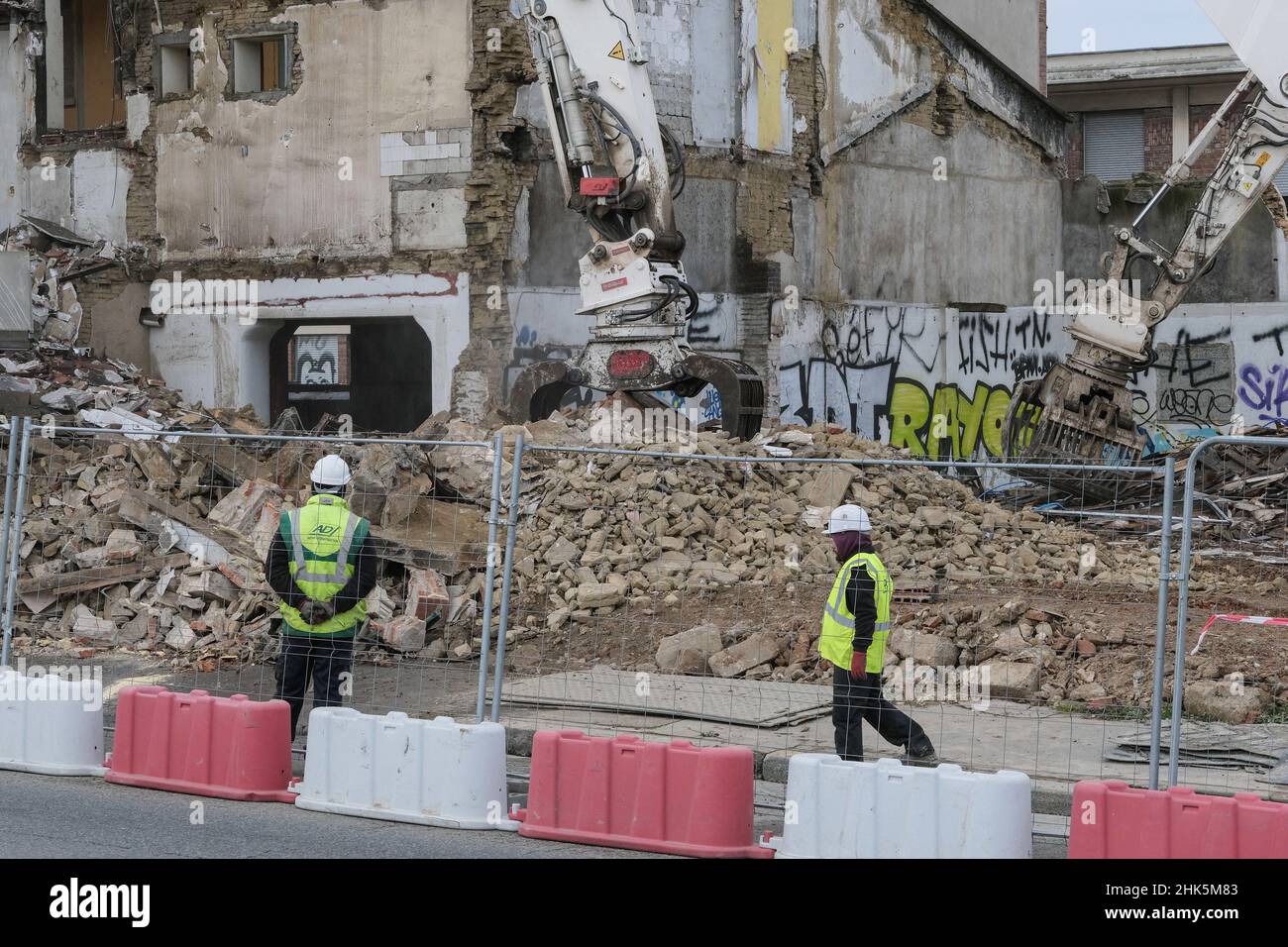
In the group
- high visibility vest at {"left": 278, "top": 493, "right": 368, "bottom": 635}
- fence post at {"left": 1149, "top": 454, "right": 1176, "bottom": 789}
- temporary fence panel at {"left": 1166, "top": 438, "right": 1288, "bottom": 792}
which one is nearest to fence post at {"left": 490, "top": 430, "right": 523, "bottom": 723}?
high visibility vest at {"left": 278, "top": 493, "right": 368, "bottom": 635}

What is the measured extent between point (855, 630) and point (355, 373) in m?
14.5

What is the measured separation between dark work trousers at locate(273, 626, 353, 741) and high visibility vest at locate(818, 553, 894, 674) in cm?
262

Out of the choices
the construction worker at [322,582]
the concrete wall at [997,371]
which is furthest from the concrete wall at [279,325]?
the construction worker at [322,582]

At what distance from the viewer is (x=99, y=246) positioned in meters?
22.2

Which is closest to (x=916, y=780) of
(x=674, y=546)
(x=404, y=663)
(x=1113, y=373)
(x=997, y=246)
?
(x=404, y=663)

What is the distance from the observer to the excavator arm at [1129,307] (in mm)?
18828

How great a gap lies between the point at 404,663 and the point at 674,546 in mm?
2603

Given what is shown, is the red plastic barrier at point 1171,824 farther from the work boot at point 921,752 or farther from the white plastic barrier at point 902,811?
the work boot at point 921,752

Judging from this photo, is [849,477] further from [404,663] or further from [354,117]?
[354,117]

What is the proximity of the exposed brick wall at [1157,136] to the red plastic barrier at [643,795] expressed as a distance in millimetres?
38249

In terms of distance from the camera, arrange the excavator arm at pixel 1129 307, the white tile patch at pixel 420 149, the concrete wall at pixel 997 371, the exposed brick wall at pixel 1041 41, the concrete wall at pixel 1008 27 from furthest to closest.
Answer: the exposed brick wall at pixel 1041 41, the concrete wall at pixel 1008 27, the concrete wall at pixel 997 371, the white tile patch at pixel 420 149, the excavator arm at pixel 1129 307

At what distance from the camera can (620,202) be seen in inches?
652

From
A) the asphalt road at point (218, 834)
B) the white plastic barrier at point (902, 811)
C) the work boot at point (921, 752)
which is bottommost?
the asphalt road at point (218, 834)

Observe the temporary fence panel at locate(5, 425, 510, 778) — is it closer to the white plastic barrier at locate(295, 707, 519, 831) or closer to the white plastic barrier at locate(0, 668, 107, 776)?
the white plastic barrier at locate(0, 668, 107, 776)
